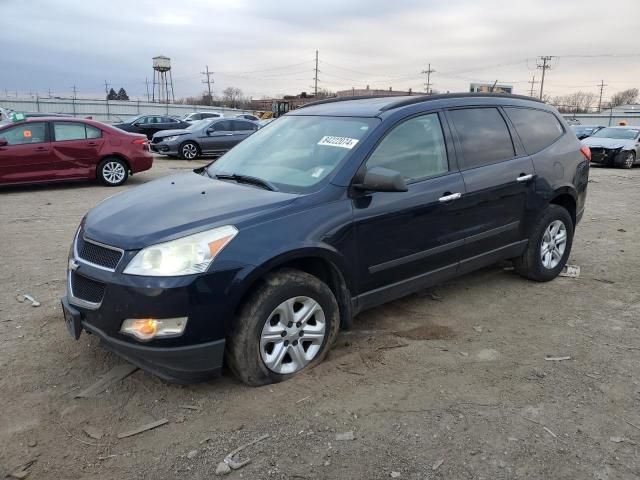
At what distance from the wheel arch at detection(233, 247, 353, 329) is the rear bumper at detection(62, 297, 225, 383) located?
26cm

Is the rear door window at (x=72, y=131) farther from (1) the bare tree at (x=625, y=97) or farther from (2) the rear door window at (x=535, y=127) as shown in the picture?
(1) the bare tree at (x=625, y=97)

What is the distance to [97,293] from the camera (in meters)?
2.98

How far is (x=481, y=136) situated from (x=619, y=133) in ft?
59.2

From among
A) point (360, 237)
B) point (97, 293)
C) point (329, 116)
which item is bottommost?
point (97, 293)

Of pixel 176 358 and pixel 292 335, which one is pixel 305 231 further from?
pixel 176 358

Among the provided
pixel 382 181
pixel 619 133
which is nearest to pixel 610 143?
pixel 619 133

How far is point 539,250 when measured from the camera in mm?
4980

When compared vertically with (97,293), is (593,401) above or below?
below

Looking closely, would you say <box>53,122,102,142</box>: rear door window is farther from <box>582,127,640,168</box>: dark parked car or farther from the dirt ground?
<box>582,127,640,168</box>: dark parked car

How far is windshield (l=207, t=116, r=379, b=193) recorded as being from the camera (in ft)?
11.8

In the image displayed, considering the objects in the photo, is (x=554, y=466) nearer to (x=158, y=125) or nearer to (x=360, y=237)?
(x=360, y=237)

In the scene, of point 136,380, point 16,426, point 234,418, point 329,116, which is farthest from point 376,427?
point 329,116

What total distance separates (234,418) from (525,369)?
1.94 m

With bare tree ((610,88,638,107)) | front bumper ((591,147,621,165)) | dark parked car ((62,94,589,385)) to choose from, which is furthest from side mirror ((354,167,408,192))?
bare tree ((610,88,638,107))
